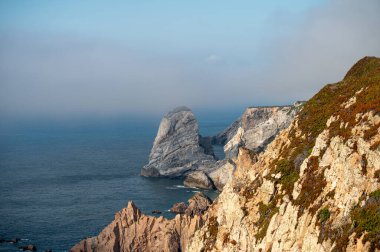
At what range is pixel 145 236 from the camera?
326 ft

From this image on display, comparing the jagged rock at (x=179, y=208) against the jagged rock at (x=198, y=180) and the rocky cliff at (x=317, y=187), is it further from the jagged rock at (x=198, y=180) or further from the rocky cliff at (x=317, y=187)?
the rocky cliff at (x=317, y=187)

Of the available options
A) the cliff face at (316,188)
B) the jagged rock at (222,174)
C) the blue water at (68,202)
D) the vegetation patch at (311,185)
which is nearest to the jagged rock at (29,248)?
the blue water at (68,202)

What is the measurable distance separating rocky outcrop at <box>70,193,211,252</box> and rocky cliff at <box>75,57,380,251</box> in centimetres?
3493

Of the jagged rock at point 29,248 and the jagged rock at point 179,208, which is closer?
the jagged rock at point 29,248

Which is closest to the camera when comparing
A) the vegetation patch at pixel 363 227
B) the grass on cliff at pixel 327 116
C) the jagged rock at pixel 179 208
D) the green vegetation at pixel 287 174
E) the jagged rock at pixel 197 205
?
the vegetation patch at pixel 363 227

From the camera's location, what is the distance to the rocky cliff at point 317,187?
127 ft

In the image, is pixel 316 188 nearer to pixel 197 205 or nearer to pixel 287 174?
pixel 287 174

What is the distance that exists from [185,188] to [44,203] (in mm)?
48317

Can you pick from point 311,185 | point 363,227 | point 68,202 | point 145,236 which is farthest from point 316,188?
point 68,202

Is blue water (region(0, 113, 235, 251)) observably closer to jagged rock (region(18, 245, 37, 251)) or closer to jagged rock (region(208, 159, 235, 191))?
jagged rock (region(18, 245, 37, 251))

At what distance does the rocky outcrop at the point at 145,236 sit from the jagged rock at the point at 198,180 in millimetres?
75015

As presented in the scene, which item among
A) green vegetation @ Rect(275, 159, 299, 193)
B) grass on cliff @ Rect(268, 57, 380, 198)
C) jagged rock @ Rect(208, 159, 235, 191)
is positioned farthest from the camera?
jagged rock @ Rect(208, 159, 235, 191)

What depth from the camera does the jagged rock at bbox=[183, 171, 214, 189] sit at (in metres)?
176

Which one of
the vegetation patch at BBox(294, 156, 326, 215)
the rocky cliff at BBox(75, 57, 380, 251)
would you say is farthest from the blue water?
the vegetation patch at BBox(294, 156, 326, 215)
